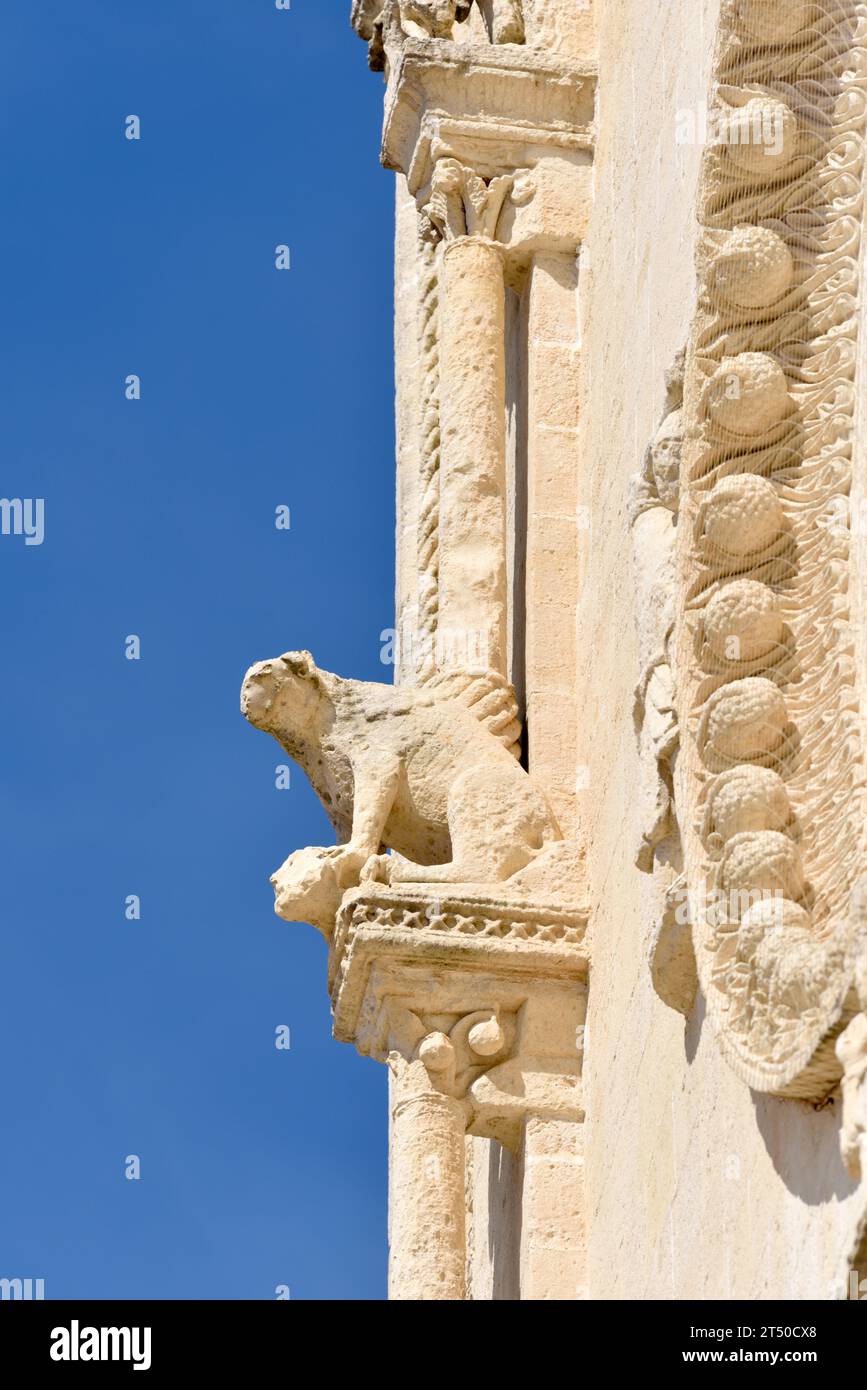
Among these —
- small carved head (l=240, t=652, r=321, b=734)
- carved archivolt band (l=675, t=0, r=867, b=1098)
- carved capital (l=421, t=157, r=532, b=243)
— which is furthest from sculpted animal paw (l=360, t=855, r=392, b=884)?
carved archivolt band (l=675, t=0, r=867, b=1098)

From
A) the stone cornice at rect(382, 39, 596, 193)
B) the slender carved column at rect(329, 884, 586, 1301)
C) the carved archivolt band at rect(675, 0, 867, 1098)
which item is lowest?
the slender carved column at rect(329, 884, 586, 1301)

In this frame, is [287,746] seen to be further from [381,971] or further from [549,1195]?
[549,1195]

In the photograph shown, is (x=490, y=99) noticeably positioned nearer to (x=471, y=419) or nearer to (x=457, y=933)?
(x=471, y=419)

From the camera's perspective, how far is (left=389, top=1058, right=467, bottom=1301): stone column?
7.62 meters

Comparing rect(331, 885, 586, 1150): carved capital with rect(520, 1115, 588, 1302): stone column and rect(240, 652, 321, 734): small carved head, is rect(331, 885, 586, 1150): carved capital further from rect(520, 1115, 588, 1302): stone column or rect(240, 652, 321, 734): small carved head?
rect(240, 652, 321, 734): small carved head

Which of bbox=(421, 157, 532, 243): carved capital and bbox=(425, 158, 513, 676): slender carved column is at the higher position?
bbox=(421, 157, 532, 243): carved capital

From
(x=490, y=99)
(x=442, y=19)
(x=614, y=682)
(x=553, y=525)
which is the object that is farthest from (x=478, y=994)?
(x=442, y=19)

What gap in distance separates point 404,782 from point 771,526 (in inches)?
104

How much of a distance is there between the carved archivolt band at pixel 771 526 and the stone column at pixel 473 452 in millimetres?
2645

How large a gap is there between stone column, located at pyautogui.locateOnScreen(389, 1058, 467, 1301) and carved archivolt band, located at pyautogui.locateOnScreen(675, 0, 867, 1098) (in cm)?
214

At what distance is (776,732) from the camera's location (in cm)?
550

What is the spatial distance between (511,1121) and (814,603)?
251 centimetres

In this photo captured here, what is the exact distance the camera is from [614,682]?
25.0 feet
